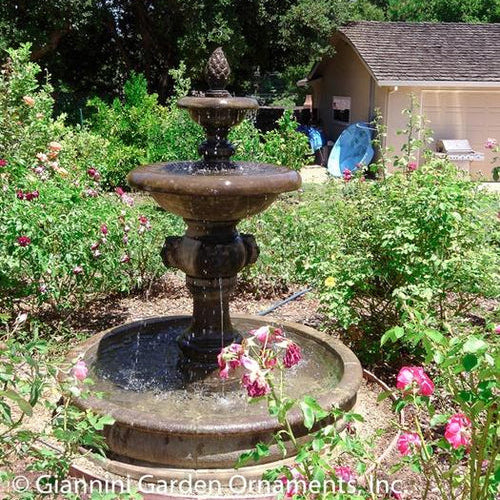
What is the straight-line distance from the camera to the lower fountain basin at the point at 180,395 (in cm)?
342

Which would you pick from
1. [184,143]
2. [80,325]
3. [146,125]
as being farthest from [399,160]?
[146,125]

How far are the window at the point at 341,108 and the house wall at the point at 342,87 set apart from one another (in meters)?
0.13

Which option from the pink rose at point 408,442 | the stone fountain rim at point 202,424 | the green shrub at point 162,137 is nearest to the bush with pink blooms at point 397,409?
the pink rose at point 408,442

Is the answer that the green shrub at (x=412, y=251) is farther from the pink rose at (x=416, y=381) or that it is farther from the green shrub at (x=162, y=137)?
the green shrub at (x=162, y=137)

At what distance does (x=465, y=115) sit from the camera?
17.7 meters

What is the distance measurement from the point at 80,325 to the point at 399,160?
333 centimetres

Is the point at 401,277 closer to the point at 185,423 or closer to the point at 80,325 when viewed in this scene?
the point at 185,423

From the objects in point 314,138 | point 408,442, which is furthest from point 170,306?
point 314,138

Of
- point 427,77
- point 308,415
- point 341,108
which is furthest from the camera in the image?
point 341,108

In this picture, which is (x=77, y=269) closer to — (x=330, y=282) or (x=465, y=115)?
(x=330, y=282)

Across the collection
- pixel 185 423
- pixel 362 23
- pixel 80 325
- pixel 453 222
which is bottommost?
pixel 80 325

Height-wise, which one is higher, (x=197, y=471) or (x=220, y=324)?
(x=220, y=324)

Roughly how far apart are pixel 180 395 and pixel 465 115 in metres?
15.8

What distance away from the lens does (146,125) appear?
14352 mm
